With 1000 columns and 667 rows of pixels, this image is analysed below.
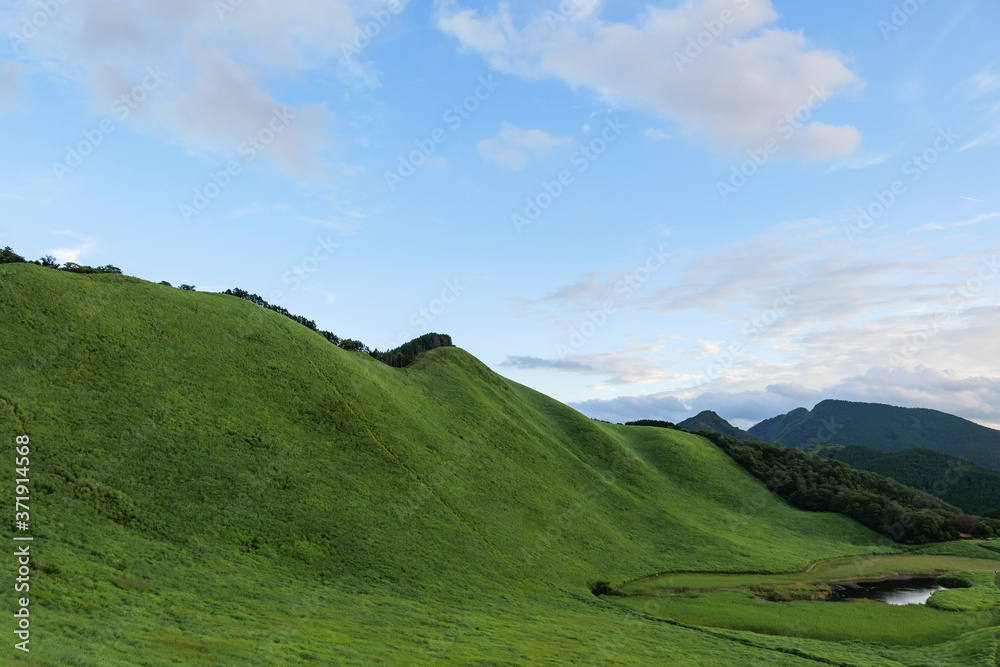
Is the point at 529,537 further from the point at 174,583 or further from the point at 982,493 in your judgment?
the point at 982,493

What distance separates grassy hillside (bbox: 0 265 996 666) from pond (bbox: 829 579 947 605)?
8.45 meters

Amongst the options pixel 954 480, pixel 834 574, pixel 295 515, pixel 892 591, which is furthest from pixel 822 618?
pixel 954 480

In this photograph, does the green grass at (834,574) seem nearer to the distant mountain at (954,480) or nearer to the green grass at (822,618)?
the green grass at (822,618)

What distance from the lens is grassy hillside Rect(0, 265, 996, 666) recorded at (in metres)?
29.4

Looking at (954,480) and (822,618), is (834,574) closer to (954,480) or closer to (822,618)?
(822,618)

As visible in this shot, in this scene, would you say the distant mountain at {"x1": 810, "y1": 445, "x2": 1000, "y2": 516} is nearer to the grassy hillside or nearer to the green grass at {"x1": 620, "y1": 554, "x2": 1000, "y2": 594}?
the green grass at {"x1": 620, "y1": 554, "x2": 1000, "y2": 594}

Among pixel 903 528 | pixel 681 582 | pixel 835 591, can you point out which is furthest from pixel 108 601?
pixel 903 528

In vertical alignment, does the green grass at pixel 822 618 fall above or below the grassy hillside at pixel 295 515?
below

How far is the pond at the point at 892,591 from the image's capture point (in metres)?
60.3

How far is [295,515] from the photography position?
46.7 m

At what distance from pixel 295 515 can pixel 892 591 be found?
73.0m

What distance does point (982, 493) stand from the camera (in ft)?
528

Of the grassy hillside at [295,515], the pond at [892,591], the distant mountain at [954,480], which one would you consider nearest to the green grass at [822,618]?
the grassy hillside at [295,515]

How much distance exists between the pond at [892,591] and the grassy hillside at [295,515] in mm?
8448
